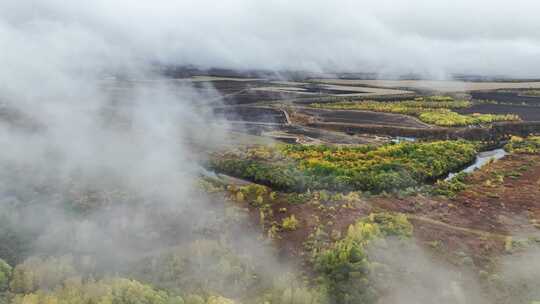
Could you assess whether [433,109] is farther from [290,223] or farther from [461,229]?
[290,223]

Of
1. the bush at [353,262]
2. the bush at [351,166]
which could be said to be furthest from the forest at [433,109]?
the bush at [353,262]

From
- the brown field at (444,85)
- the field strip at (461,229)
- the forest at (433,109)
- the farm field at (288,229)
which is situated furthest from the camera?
the brown field at (444,85)

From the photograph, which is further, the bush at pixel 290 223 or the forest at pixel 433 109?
the forest at pixel 433 109

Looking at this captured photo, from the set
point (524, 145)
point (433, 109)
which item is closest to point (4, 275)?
point (524, 145)

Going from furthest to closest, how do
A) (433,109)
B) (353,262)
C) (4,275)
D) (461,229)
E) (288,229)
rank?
(433,109) → (461,229) → (288,229) → (353,262) → (4,275)

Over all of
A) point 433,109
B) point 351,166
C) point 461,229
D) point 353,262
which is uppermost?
point 433,109

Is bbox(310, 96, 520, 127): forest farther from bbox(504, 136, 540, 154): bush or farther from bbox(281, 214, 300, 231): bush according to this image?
bbox(281, 214, 300, 231): bush

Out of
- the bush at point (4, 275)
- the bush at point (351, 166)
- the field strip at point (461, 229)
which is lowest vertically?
the field strip at point (461, 229)

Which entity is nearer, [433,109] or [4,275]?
[4,275]

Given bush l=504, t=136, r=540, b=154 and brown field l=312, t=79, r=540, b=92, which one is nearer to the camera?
bush l=504, t=136, r=540, b=154

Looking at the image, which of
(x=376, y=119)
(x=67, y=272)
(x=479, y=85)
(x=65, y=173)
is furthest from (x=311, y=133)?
(x=479, y=85)

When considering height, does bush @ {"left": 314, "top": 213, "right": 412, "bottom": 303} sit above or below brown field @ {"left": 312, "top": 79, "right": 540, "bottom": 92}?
below

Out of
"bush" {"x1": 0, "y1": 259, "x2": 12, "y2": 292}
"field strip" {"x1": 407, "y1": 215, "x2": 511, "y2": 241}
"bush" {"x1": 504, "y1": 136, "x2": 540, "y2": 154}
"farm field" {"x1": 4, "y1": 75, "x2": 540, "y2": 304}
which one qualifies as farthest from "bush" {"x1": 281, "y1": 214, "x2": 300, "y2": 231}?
"bush" {"x1": 504, "y1": 136, "x2": 540, "y2": 154}

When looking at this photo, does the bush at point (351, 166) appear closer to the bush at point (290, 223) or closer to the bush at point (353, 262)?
the bush at point (290, 223)
